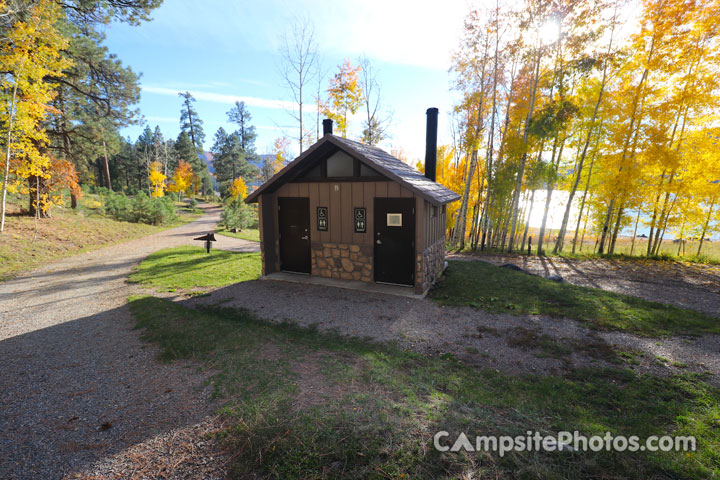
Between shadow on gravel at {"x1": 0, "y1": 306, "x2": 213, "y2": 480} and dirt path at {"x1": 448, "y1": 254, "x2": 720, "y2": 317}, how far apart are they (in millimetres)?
10691

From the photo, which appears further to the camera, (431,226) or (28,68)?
(28,68)

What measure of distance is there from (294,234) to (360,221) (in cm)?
239

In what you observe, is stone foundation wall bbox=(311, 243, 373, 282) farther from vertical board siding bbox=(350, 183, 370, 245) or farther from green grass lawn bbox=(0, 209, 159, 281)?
green grass lawn bbox=(0, 209, 159, 281)

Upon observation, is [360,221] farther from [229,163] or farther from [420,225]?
[229,163]

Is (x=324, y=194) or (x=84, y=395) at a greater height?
(x=324, y=194)

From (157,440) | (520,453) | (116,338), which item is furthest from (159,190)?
(520,453)

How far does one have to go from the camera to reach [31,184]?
48.0 feet

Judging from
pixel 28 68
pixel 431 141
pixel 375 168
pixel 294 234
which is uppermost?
pixel 28 68

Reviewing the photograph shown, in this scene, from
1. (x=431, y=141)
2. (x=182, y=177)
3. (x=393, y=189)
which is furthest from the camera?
(x=182, y=177)

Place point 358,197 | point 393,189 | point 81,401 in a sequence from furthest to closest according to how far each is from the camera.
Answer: point 358,197, point 393,189, point 81,401

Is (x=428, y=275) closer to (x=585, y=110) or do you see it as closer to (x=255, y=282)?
(x=255, y=282)

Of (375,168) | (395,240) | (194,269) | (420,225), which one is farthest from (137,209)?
(420,225)

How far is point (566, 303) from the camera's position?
710 cm

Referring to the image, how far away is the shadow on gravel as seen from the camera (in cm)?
270
